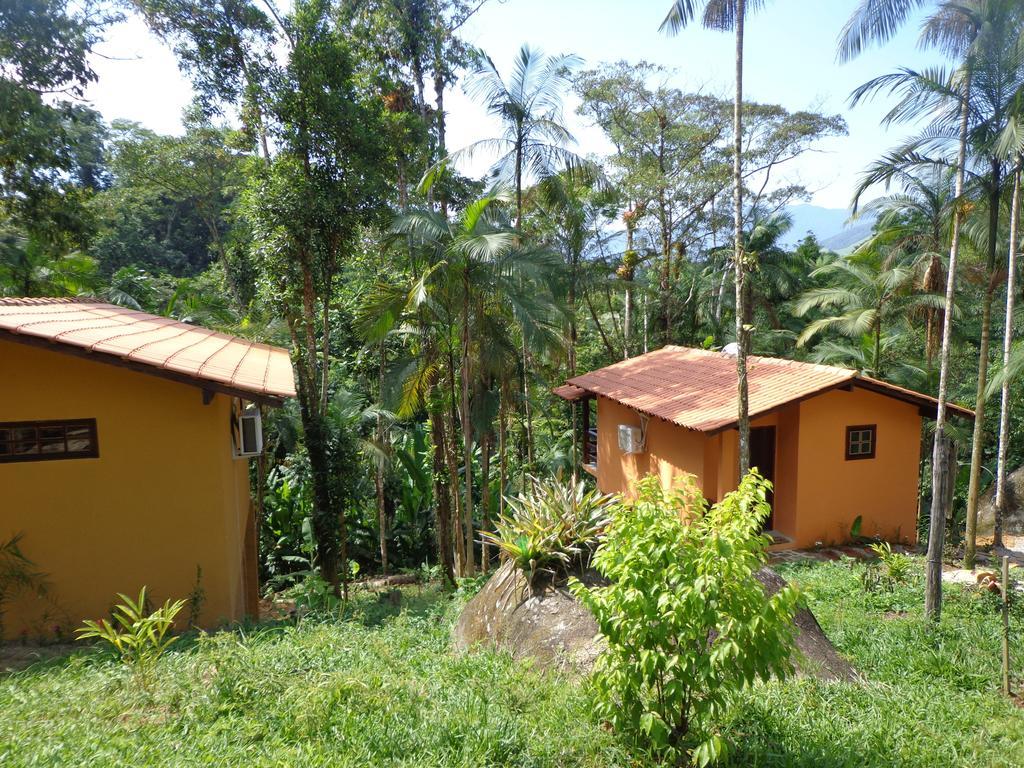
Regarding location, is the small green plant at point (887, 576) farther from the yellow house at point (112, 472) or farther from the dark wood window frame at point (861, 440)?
the yellow house at point (112, 472)

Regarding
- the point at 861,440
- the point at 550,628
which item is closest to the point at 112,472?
the point at 550,628

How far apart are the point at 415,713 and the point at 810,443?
34.1 ft

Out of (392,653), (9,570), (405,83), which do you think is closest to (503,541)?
(392,653)

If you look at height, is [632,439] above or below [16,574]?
above

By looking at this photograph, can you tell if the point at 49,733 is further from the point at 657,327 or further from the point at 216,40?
the point at 657,327

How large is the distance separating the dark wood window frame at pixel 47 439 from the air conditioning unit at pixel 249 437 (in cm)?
210

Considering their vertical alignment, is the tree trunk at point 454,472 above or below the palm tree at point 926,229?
below

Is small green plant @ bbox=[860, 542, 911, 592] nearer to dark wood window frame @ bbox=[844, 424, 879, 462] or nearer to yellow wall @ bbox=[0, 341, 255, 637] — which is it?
dark wood window frame @ bbox=[844, 424, 879, 462]

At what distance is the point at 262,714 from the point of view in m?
4.99

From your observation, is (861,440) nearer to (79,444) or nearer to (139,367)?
(139,367)

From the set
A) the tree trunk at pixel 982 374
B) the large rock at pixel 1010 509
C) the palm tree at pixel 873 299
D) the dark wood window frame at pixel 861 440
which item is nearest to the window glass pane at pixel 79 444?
the dark wood window frame at pixel 861 440

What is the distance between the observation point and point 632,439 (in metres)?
16.1

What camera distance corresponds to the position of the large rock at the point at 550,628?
629 centimetres

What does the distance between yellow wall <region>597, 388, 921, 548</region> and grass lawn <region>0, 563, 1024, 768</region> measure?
663cm
